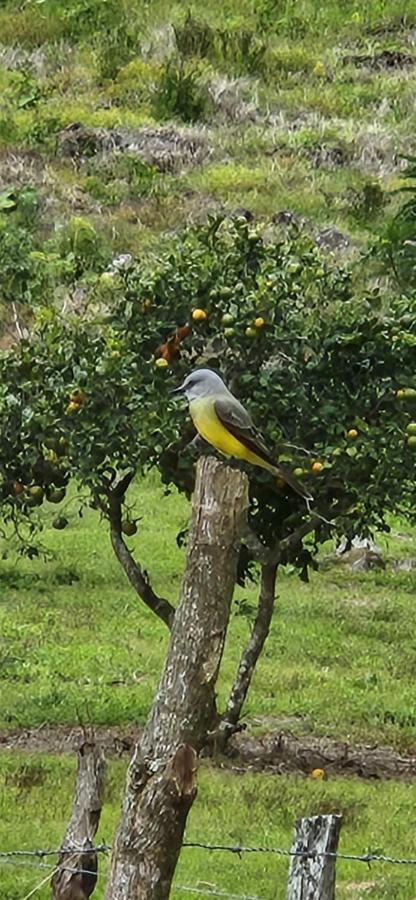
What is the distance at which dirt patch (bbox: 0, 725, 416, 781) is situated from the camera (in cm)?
1040

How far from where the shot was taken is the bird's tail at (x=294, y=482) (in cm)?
951

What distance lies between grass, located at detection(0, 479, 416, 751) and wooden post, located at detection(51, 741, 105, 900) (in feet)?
16.3

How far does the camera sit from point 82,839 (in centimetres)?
596

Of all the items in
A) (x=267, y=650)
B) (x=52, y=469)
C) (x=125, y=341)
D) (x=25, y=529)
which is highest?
(x=125, y=341)

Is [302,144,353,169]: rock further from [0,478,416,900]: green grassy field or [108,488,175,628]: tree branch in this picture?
[108,488,175,628]: tree branch

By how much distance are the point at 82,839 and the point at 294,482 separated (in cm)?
402

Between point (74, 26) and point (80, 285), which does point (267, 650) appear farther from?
point (74, 26)

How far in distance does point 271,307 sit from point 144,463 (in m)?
1.16

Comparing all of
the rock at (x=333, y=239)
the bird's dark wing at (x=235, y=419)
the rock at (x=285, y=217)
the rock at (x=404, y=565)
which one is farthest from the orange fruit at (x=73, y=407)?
the rock at (x=285, y=217)

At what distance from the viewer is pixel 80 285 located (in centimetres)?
2275

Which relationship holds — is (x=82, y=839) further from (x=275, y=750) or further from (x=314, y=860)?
(x=275, y=750)

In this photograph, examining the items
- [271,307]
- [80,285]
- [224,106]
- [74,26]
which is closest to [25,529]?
[80,285]

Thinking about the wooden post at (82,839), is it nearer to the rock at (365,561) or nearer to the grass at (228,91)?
the rock at (365,561)

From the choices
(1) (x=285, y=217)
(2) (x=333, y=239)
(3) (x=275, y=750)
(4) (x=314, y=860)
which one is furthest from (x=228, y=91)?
(4) (x=314, y=860)
